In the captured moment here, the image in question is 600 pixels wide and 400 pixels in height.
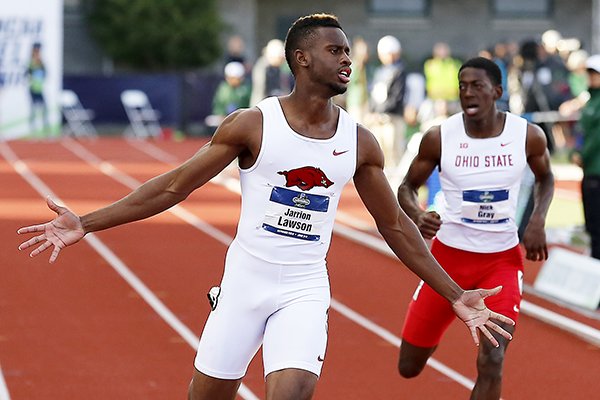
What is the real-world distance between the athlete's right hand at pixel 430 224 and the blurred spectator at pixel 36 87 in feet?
78.4

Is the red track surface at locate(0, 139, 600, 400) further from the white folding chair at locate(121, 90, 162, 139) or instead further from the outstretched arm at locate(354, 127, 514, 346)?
the white folding chair at locate(121, 90, 162, 139)

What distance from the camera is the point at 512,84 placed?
25.8 metres

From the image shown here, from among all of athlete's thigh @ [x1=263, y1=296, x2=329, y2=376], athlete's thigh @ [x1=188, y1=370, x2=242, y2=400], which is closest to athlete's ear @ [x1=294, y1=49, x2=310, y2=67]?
athlete's thigh @ [x1=263, y1=296, x2=329, y2=376]

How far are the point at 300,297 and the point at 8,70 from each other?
2563 cm

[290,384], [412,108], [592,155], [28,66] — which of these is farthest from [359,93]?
[290,384]

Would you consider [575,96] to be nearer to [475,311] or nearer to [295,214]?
[475,311]

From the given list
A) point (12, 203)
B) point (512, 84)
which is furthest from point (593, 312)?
point (512, 84)

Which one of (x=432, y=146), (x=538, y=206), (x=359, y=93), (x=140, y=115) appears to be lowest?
(x=140, y=115)

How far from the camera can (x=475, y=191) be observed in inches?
281

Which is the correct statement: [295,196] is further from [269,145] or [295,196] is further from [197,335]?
[197,335]

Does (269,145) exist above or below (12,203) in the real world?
above

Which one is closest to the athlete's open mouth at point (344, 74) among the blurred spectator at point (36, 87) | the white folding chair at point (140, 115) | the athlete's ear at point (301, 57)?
the athlete's ear at point (301, 57)

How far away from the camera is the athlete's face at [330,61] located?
5219 mm

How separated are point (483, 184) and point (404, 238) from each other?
5.54ft
